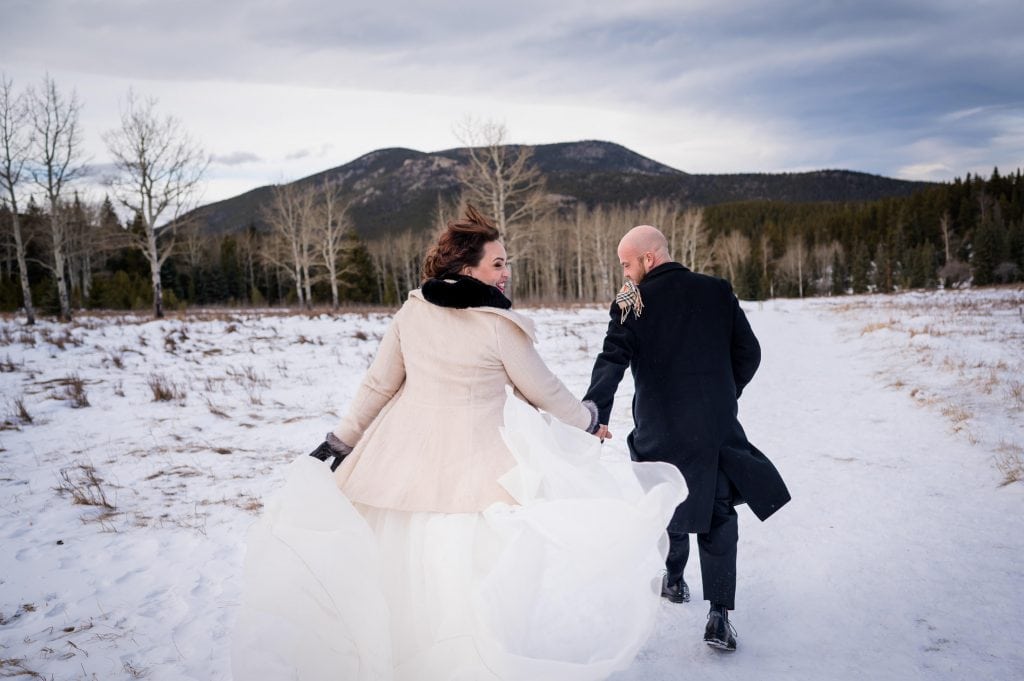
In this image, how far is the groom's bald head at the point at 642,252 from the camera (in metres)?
3.20

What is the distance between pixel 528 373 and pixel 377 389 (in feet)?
2.41

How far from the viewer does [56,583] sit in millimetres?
3744

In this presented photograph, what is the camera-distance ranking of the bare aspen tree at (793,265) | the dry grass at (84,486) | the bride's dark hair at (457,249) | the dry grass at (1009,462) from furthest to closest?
1. the bare aspen tree at (793,265)
2. the dry grass at (84,486)
3. the dry grass at (1009,462)
4. the bride's dark hair at (457,249)

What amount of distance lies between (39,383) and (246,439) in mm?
5683

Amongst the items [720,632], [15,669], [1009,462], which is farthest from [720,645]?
[1009,462]

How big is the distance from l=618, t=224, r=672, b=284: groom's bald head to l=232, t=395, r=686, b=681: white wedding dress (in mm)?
1213

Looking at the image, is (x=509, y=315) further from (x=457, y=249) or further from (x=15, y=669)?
(x=15, y=669)

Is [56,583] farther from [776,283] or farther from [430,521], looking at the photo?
[776,283]

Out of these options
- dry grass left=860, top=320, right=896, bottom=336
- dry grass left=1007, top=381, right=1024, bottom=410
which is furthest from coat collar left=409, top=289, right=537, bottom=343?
dry grass left=860, top=320, right=896, bottom=336

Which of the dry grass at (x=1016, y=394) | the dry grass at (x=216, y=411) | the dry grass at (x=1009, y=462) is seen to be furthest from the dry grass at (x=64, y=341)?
the dry grass at (x=1016, y=394)

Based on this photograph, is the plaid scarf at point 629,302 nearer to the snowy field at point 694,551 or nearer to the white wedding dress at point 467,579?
the white wedding dress at point 467,579

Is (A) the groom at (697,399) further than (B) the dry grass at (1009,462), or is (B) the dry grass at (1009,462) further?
(B) the dry grass at (1009,462)

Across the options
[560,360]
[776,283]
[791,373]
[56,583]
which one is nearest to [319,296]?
[560,360]

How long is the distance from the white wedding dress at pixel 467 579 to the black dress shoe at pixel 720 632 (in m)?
0.82
